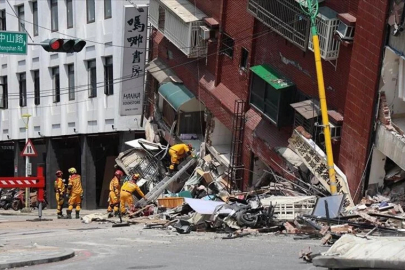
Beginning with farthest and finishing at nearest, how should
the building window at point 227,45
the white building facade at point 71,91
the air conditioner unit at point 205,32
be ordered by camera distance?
the white building facade at point 71,91, the air conditioner unit at point 205,32, the building window at point 227,45

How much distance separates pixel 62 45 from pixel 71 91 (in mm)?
20003

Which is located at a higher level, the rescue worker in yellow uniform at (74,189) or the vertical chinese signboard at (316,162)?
the vertical chinese signboard at (316,162)

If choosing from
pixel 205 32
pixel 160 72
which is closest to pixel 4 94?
pixel 160 72

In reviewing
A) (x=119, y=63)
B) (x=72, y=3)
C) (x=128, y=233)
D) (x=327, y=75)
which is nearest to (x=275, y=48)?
(x=327, y=75)

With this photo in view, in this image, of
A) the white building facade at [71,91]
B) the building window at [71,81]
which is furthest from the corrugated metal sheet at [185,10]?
the building window at [71,81]

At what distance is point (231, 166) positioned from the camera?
28.8m

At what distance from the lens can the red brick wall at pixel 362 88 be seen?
2161 cm

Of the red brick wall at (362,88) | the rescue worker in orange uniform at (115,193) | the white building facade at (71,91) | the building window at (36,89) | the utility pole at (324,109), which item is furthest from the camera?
the building window at (36,89)

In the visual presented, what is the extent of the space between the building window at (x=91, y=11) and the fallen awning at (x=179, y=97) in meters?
8.60

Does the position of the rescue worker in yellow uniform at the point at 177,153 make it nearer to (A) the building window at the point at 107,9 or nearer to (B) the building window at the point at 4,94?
(A) the building window at the point at 107,9

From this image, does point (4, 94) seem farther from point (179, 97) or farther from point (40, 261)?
point (40, 261)

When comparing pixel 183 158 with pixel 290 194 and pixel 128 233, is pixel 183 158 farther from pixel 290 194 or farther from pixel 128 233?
pixel 128 233

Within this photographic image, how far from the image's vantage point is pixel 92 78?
3997cm

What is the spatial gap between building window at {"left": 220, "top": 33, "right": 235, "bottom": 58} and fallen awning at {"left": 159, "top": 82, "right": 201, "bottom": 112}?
2699mm
